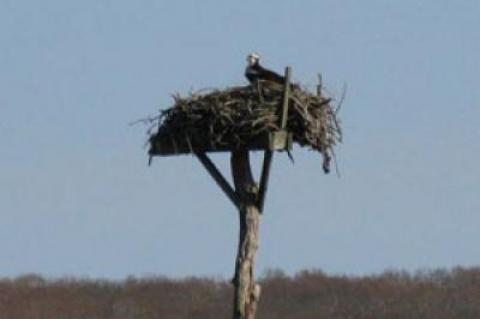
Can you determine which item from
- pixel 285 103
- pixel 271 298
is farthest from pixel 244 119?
pixel 271 298

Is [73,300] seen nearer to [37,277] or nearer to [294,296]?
[37,277]

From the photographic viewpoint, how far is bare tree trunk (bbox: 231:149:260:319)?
17.6 m

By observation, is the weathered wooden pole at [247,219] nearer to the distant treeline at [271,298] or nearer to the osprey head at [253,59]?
the osprey head at [253,59]

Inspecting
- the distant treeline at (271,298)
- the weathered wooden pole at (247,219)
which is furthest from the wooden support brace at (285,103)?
the distant treeline at (271,298)

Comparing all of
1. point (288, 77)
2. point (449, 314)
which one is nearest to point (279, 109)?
point (288, 77)

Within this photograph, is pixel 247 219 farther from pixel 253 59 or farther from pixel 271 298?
pixel 271 298

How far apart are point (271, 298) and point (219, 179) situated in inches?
960

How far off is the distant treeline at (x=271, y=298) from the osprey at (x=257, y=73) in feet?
66.8

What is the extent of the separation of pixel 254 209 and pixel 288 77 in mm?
903

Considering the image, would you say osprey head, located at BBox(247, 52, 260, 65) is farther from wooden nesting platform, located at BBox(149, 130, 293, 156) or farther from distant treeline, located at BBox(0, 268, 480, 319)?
distant treeline, located at BBox(0, 268, 480, 319)

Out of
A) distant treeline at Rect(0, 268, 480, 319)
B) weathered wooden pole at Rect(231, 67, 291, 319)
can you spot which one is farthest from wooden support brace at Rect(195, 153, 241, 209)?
distant treeline at Rect(0, 268, 480, 319)

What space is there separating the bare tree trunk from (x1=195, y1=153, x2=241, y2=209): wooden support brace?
0.05 m

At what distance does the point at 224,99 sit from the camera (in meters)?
18.0

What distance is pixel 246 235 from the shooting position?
58.1 ft
